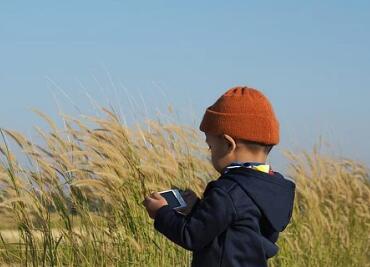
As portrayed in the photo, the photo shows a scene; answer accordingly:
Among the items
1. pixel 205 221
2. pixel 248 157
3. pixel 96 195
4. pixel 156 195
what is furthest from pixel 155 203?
pixel 96 195

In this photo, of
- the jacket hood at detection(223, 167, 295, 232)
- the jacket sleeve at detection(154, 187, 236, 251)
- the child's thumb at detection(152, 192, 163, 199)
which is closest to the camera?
the jacket sleeve at detection(154, 187, 236, 251)

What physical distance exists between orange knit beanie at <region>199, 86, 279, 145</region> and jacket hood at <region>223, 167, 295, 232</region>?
5.5 inches

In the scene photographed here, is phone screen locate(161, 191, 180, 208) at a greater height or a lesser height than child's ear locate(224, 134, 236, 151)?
lesser

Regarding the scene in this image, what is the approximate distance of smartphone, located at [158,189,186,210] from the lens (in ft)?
10.2

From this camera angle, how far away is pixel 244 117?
10.3 feet

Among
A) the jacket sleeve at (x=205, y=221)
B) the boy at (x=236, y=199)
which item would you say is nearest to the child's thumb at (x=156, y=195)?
the boy at (x=236, y=199)

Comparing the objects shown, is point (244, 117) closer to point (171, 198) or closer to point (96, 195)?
point (171, 198)

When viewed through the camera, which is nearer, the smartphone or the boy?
the boy

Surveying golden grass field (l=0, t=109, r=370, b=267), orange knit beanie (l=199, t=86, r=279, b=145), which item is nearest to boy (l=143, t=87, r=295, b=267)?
orange knit beanie (l=199, t=86, r=279, b=145)

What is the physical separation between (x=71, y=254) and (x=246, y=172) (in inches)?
73.3

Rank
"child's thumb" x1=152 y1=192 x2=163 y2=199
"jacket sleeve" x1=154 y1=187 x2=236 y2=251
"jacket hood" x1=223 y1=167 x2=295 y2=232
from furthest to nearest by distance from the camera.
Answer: "child's thumb" x1=152 y1=192 x2=163 y2=199 → "jacket hood" x1=223 y1=167 x2=295 y2=232 → "jacket sleeve" x1=154 y1=187 x2=236 y2=251

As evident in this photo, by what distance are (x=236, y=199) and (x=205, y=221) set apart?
140 millimetres

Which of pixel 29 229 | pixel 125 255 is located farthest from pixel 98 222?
pixel 29 229

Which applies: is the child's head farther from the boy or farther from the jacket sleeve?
the jacket sleeve
